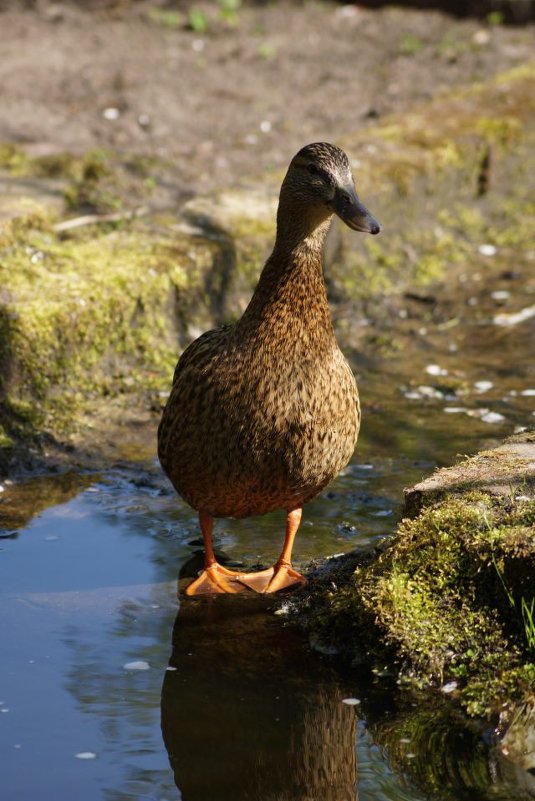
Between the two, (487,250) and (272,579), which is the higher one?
(487,250)

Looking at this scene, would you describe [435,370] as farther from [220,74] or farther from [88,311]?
[220,74]

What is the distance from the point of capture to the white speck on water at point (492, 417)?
259 inches

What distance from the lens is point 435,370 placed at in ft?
24.2

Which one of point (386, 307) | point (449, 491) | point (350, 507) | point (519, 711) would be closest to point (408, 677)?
point (519, 711)

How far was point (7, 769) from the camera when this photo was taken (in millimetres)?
3625

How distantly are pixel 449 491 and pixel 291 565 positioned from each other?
0.84 metres

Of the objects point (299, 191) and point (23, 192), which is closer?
point (299, 191)

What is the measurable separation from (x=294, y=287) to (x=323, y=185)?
1.26ft

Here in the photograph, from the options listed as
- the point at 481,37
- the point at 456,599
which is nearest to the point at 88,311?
the point at 456,599

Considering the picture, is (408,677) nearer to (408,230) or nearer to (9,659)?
(9,659)

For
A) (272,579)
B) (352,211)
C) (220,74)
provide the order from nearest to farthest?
1. (352,211)
2. (272,579)
3. (220,74)

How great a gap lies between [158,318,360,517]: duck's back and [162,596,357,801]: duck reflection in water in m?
0.50

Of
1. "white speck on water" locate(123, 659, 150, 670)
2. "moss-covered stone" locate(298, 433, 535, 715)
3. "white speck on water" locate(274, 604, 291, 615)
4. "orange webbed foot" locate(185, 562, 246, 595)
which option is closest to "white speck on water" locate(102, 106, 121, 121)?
"orange webbed foot" locate(185, 562, 246, 595)

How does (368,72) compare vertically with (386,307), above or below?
above
